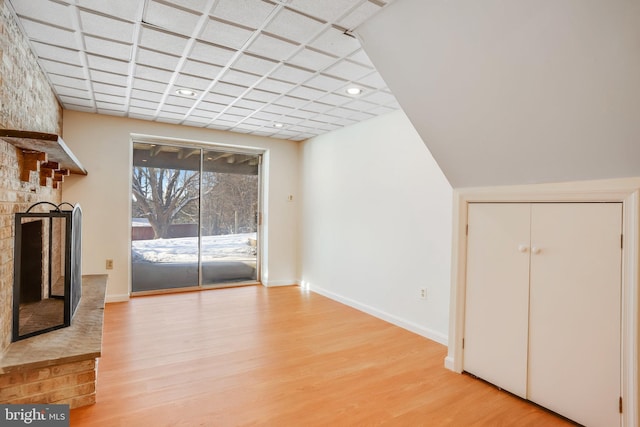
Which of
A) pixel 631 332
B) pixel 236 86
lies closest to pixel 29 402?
pixel 236 86

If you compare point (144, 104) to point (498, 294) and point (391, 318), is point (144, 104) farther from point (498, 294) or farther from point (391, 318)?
point (498, 294)

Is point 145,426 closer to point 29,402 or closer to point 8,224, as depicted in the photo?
point 29,402

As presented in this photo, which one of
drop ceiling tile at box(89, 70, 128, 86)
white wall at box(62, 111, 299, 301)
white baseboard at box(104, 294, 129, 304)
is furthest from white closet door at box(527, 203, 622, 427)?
white baseboard at box(104, 294, 129, 304)

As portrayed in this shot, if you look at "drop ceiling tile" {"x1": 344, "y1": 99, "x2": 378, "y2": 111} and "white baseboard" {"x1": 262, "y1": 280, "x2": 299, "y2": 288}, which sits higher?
"drop ceiling tile" {"x1": 344, "y1": 99, "x2": 378, "y2": 111}

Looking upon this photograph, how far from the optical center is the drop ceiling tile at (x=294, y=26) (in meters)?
2.02

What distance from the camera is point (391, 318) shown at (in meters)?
3.81

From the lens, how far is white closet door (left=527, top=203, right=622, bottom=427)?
1881mm

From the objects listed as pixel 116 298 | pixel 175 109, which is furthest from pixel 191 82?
pixel 116 298

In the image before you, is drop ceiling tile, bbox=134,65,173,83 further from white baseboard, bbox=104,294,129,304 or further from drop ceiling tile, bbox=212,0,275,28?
white baseboard, bbox=104,294,129,304

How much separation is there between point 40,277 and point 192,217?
7.81ft

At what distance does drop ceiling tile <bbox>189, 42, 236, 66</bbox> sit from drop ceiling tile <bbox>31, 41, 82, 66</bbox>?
879 millimetres

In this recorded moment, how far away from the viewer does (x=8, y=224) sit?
6.72 feet

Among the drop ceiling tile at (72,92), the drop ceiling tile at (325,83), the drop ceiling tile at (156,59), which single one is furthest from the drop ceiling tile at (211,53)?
the drop ceiling tile at (72,92)

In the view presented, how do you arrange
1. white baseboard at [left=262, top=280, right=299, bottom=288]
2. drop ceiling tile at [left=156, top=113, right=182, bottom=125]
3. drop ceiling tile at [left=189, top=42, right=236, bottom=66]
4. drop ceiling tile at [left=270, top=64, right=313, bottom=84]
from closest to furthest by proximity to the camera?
drop ceiling tile at [left=189, top=42, right=236, bottom=66] < drop ceiling tile at [left=270, top=64, right=313, bottom=84] < drop ceiling tile at [left=156, top=113, right=182, bottom=125] < white baseboard at [left=262, top=280, right=299, bottom=288]
